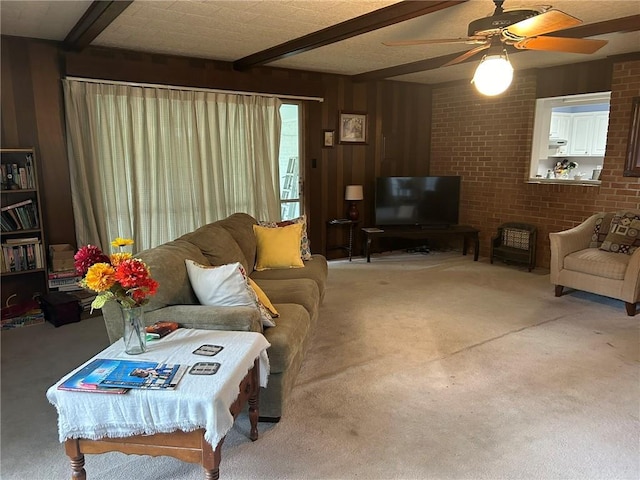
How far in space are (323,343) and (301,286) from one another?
0.47 meters

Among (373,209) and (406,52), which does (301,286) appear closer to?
(406,52)

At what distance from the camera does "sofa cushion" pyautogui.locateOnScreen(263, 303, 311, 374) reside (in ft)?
7.66

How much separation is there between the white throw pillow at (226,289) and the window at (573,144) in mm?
4712

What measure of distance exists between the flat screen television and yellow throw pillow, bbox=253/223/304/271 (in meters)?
2.44

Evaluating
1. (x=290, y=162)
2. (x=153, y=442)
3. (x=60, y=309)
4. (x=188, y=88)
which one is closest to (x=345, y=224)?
(x=290, y=162)

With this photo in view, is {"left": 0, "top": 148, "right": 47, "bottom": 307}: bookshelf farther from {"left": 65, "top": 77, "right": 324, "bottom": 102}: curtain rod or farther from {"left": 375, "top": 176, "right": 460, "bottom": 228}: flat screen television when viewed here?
{"left": 375, "top": 176, "right": 460, "bottom": 228}: flat screen television

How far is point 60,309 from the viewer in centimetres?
376

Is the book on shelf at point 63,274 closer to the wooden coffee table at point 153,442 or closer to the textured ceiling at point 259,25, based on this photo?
the textured ceiling at point 259,25

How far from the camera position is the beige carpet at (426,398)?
2086 mm

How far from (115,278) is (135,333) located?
0.28m

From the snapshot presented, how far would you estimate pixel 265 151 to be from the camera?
5.31 meters

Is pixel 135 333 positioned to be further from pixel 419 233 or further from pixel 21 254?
pixel 419 233

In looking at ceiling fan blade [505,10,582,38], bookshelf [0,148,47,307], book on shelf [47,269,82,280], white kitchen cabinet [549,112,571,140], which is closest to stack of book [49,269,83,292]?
book on shelf [47,269,82,280]

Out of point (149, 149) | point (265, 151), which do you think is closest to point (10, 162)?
point (149, 149)
